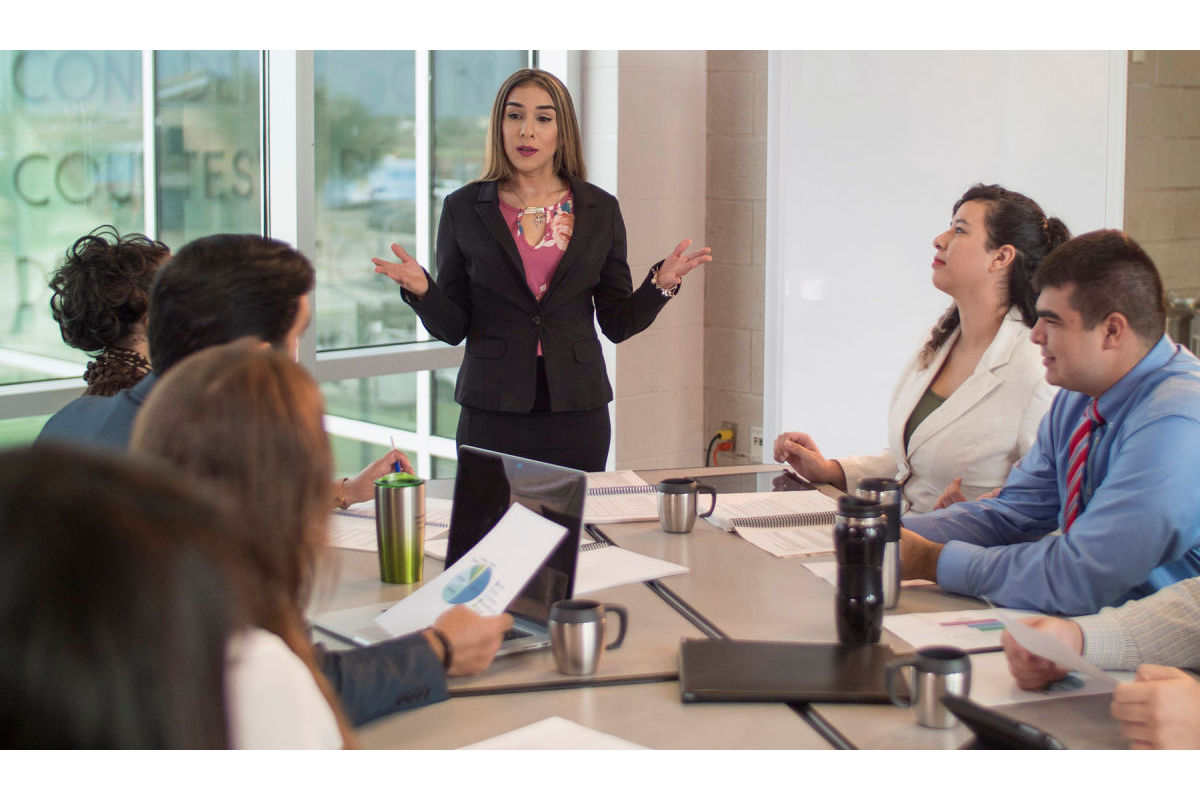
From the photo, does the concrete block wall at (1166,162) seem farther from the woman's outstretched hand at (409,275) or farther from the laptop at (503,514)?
the laptop at (503,514)

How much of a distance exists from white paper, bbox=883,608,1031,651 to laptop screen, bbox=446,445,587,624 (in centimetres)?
48

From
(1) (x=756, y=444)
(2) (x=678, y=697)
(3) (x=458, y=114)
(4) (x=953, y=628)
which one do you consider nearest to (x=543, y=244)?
(3) (x=458, y=114)

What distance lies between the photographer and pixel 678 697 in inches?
59.2

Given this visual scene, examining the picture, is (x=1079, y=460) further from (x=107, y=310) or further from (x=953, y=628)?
(x=107, y=310)

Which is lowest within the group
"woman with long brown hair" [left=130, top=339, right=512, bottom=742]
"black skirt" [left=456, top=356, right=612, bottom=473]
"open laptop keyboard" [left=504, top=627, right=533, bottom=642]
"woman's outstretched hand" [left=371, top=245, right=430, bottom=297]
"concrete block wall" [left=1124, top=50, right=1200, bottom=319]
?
"open laptop keyboard" [left=504, top=627, right=533, bottom=642]

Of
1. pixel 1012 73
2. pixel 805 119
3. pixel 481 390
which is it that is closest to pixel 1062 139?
pixel 1012 73

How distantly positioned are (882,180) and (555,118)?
1359 millimetres

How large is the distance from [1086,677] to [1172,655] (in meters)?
0.16

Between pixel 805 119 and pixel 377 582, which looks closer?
pixel 377 582

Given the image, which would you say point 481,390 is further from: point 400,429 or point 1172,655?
point 1172,655

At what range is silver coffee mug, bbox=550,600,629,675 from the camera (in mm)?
1562

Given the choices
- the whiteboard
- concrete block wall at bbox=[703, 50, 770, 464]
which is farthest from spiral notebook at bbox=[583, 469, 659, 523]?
concrete block wall at bbox=[703, 50, 770, 464]

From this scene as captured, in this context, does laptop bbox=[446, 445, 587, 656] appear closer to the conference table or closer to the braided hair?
the conference table

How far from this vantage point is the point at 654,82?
14.6 ft
